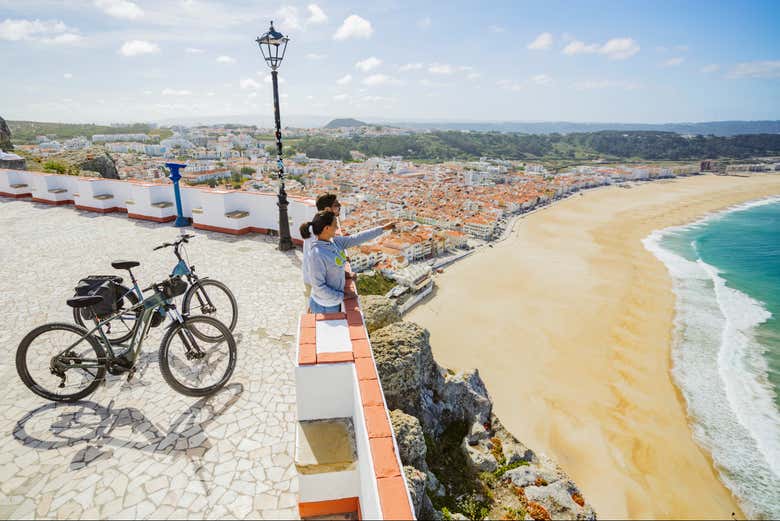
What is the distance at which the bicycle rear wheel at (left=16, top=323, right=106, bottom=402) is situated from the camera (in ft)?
12.3

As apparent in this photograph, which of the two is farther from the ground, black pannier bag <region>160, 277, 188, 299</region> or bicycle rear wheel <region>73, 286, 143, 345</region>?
black pannier bag <region>160, 277, 188, 299</region>

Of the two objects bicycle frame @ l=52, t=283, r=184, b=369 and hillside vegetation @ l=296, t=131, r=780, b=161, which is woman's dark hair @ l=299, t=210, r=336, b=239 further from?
hillside vegetation @ l=296, t=131, r=780, b=161

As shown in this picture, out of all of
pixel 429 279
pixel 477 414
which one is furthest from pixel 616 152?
pixel 477 414

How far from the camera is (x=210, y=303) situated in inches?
192

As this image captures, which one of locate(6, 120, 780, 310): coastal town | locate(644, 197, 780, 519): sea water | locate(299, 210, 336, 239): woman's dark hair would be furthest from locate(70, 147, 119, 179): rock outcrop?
locate(644, 197, 780, 519): sea water

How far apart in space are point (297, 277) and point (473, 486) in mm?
4539

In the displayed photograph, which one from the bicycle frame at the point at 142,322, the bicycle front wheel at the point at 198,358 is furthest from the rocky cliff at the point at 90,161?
the bicycle frame at the point at 142,322

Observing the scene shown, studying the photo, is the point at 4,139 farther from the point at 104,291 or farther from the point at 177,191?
the point at 104,291

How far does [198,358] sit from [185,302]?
95 centimetres

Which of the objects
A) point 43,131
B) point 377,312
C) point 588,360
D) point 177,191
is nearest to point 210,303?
point 377,312

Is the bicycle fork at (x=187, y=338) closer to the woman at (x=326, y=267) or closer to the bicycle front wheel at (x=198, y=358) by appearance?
the bicycle front wheel at (x=198, y=358)

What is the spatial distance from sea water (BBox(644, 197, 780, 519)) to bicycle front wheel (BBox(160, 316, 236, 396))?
44.0 ft

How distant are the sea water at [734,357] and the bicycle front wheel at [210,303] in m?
13.5

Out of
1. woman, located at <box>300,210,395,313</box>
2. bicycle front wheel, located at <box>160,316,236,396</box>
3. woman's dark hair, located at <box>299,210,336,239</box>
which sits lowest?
bicycle front wheel, located at <box>160,316,236,396</box>
